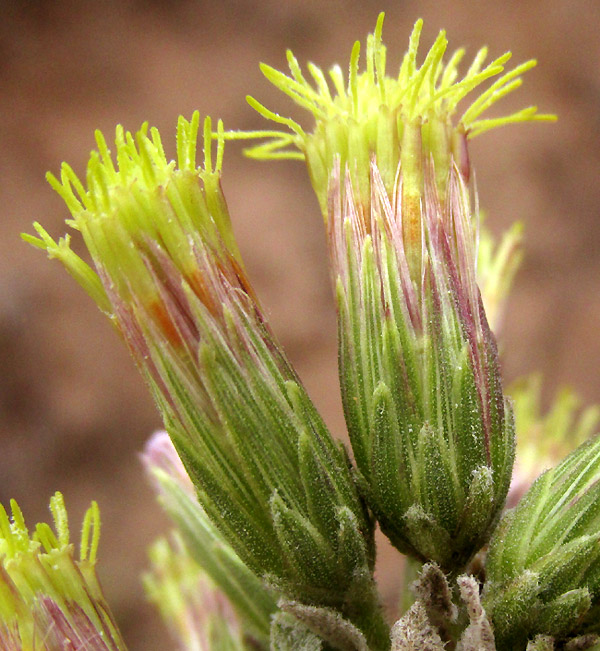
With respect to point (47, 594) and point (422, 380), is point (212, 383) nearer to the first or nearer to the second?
point (422, 380)

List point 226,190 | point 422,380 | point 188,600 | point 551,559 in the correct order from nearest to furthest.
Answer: point 551,559 < point 422,380 < point 188,600 < point 226,190

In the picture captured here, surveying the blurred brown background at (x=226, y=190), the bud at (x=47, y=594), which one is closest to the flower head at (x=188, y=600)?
the bud at (x=47, y=594)

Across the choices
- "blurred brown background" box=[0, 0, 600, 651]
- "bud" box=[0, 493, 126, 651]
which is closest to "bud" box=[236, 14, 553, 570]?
"bud" box=[0, 493, 126, 651]

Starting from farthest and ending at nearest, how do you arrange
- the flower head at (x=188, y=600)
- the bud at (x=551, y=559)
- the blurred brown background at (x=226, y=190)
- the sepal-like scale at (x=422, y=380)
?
the blurred brown background at (x=226, y=190)
the flower head at (x=188, y=600)
the sepal-like scale at (x=422, y=380)
the bud at (x=551, y=559)

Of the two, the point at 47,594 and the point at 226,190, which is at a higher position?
the point at 226,190

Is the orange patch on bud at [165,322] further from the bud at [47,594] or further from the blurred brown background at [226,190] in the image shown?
the blurred brown background at [226,190]

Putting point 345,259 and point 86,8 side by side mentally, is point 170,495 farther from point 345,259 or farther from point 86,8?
point 86,8

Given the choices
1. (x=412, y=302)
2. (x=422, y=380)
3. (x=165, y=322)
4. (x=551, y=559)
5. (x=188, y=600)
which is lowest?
(x=551, y=559)

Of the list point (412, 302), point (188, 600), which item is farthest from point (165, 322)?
point (188, 600)
